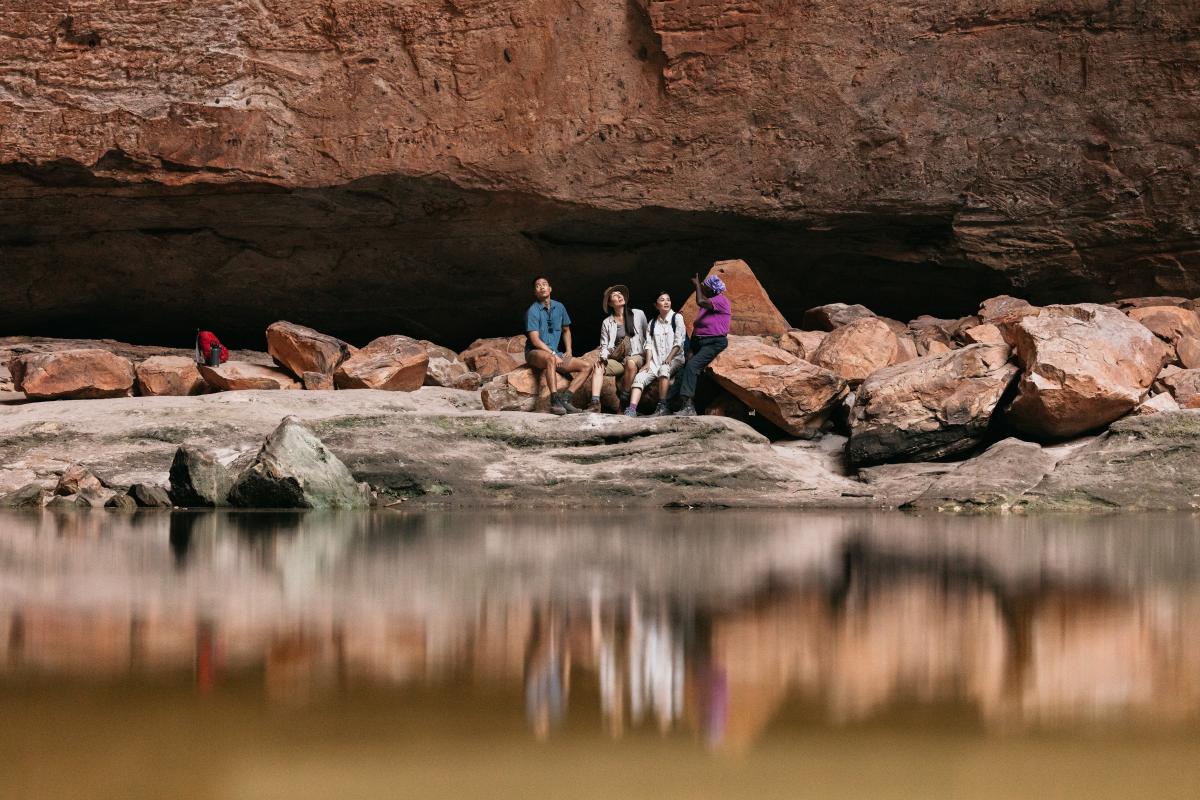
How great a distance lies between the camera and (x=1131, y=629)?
2785 mm

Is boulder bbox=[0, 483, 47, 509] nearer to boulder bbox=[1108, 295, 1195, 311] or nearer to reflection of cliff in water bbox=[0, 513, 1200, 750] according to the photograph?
reflection of cliff in water bbox=[0, 513, 1200, 750]

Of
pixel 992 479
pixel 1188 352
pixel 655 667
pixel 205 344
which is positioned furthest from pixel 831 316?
pixel 655 667

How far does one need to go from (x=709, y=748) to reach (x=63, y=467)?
28.9 ft

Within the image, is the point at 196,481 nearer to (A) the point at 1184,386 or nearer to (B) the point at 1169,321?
(A) the point at 1184,386

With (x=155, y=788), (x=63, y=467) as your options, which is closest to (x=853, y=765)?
(x=155, y=788)

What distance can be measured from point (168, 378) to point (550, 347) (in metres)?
4.27

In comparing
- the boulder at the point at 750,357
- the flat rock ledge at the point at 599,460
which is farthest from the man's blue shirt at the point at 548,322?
the boulder at the point at 750,357

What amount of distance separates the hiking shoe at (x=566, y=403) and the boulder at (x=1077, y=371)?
12.0 feet

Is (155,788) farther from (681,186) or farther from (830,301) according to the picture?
(830,301)

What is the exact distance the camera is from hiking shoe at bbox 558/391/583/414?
10422 millimetres

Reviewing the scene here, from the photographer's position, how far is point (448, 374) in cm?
1345

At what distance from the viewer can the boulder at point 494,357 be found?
1401cm

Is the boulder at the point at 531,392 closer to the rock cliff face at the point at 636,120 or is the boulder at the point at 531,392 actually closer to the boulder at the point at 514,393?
the boulder at the point at 514,393

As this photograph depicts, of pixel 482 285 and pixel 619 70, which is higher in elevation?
pixel 619 70
